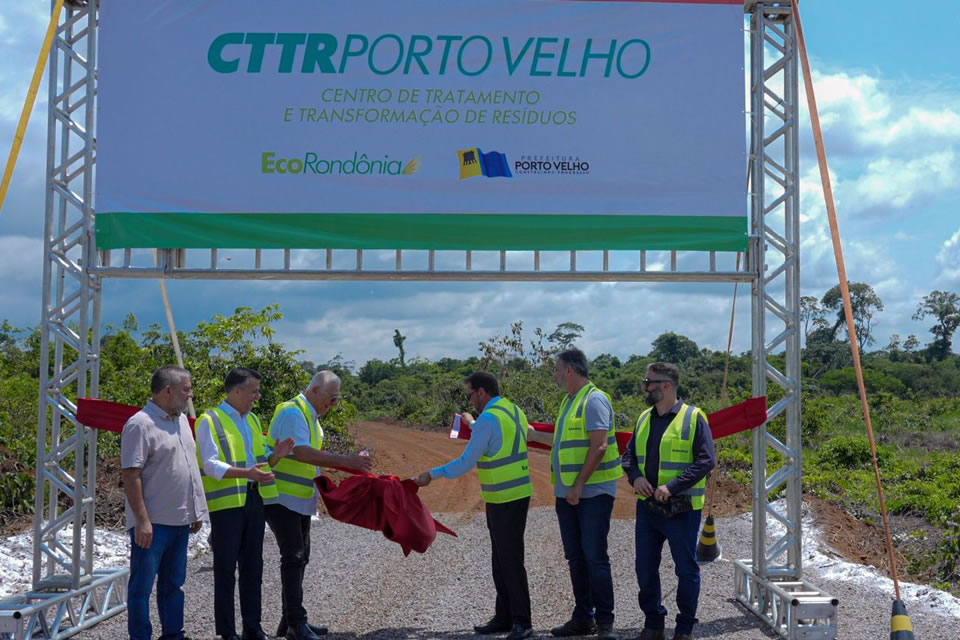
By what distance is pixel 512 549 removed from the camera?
667cm

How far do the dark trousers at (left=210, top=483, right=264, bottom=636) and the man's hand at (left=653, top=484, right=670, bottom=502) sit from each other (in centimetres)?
279

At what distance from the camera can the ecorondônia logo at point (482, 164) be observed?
7453 mm

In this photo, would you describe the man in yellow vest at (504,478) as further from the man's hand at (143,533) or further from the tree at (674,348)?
the tree at (674,348)

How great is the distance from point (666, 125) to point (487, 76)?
1.53m

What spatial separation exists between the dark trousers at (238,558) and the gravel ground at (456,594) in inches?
30.3

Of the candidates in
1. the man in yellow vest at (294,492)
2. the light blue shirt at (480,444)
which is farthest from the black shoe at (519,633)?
the man in yellow vest at (294,492)

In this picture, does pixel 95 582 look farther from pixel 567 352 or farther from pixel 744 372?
pixel 744 372

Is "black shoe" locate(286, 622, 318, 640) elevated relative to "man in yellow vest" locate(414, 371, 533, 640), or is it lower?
lower

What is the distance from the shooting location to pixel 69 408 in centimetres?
745

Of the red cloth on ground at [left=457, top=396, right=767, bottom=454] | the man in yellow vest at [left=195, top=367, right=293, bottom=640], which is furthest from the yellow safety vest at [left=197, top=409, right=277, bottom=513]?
the red cloth on ground at [left=457, top=396, right=767, bottom=454]

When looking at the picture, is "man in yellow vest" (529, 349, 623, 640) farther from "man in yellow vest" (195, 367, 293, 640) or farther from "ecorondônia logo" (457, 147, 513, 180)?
"man in yellow vest" (195, 367, 293, 640)

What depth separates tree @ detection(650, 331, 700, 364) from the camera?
5325 centimetres

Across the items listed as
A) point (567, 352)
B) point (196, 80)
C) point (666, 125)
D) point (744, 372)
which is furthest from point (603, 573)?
point (744, 372)

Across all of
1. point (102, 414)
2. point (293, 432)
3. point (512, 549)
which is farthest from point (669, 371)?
point (102, 414)
